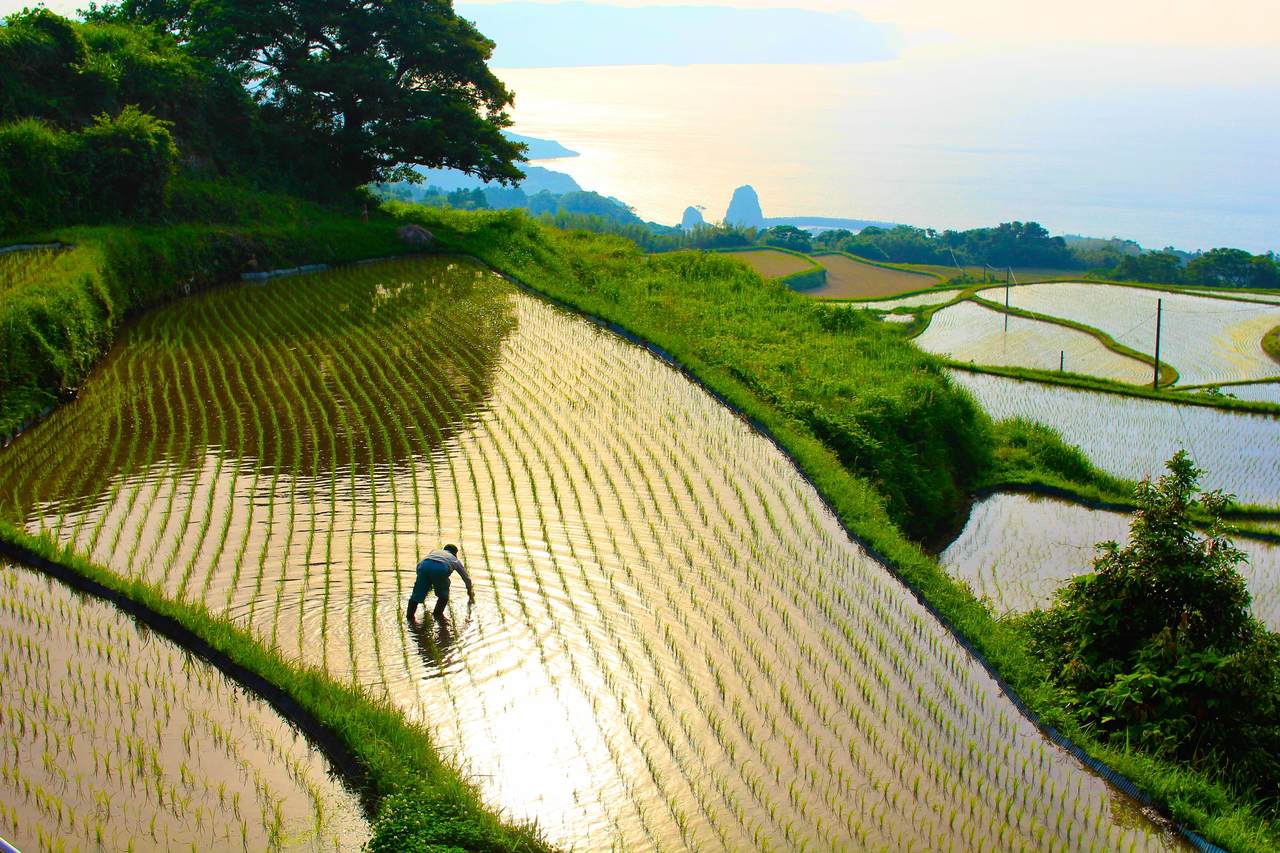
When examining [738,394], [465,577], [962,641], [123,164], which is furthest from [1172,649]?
[123,164]

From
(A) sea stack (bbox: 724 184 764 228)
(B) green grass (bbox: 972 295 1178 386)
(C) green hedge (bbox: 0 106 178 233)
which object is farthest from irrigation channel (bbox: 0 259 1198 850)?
(A) sea stack (bbox: 724 184 764 228)

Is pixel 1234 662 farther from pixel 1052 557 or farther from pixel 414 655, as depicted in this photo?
pixel 414 655

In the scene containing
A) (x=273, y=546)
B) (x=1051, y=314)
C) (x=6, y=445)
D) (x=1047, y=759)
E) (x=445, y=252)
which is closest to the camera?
(x=1047, y=759)

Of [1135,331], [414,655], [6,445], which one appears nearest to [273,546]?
[414,655]

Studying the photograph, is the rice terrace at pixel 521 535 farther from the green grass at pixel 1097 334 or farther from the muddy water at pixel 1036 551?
the green grass at pixel 1097 334

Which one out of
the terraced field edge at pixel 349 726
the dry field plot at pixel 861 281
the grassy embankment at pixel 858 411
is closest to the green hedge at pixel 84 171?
the grassy embankment at pixel 858 411

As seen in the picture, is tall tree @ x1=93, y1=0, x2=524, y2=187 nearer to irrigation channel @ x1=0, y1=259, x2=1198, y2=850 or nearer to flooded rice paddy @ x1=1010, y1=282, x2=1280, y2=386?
irrigation channel @ x1=0, y1=259, x2=1198, y2=850
